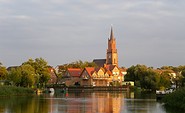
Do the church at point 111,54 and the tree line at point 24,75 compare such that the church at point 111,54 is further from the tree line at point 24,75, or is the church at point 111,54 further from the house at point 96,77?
the tree line at point 24,75

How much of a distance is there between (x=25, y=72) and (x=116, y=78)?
6863 cm

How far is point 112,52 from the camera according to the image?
192 meters

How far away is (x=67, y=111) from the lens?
141 feet

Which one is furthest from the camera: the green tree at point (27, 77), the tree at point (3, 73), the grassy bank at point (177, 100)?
the tree at point (3, 73)

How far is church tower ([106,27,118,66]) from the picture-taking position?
190875mm

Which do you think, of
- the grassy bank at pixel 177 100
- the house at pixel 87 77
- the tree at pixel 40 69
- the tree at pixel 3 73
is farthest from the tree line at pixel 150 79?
the grassy bank at pixel 177 100

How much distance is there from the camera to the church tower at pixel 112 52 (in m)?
191

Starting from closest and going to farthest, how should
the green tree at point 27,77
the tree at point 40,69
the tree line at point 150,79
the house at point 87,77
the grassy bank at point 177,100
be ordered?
the grassy bank at point 177,100 < the green tree at point 27,77 < the tree at point 40,69 < the tree line at point 150,79 < the house at point 87,77

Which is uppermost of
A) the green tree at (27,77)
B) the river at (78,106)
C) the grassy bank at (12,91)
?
the green tree at (27,77)

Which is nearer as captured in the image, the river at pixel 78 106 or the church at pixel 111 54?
the river at pixel 78 106

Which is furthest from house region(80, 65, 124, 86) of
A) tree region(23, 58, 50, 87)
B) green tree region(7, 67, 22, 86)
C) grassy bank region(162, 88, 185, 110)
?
grassy bank region(162, 88, 185, 110)

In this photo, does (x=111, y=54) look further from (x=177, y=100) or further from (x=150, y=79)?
(x=177, y=100)

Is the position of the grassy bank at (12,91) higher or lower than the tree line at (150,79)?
lower

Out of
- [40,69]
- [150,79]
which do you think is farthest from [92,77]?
[40,69]
